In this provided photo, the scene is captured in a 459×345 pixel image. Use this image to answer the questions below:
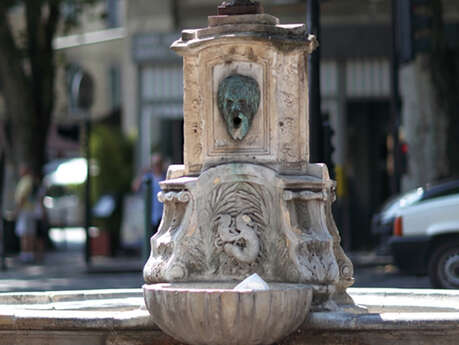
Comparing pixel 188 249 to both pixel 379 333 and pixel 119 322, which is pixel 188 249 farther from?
pixel 379 333

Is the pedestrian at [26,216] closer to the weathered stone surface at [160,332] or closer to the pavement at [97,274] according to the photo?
the pavement at [97,274]

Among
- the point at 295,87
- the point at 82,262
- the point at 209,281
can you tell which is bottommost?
the point at 82,262

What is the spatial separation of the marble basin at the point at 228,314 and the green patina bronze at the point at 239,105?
5.04 ft

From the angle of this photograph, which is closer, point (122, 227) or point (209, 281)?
point (209, 281)

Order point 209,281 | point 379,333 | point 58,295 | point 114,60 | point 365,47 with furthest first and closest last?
point 114,60
point 365,47
point 58,295
point 209,281
point 379,333

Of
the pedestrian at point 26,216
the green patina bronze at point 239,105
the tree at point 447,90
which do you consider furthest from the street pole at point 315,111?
the pedestrian at point 26,216

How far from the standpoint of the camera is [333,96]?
90.3 ft

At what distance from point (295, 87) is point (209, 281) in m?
1.45

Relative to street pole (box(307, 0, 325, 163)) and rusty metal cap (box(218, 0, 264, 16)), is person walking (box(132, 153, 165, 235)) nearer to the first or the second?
street pole (box(307, 0, 325, 163))

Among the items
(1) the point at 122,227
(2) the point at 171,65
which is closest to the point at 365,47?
(2) the point at 171,65

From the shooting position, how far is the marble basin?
24.4 feet

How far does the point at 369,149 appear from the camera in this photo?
28.9 meters

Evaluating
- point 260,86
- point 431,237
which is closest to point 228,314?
point 260,86

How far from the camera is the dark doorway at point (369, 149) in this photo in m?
28.5
